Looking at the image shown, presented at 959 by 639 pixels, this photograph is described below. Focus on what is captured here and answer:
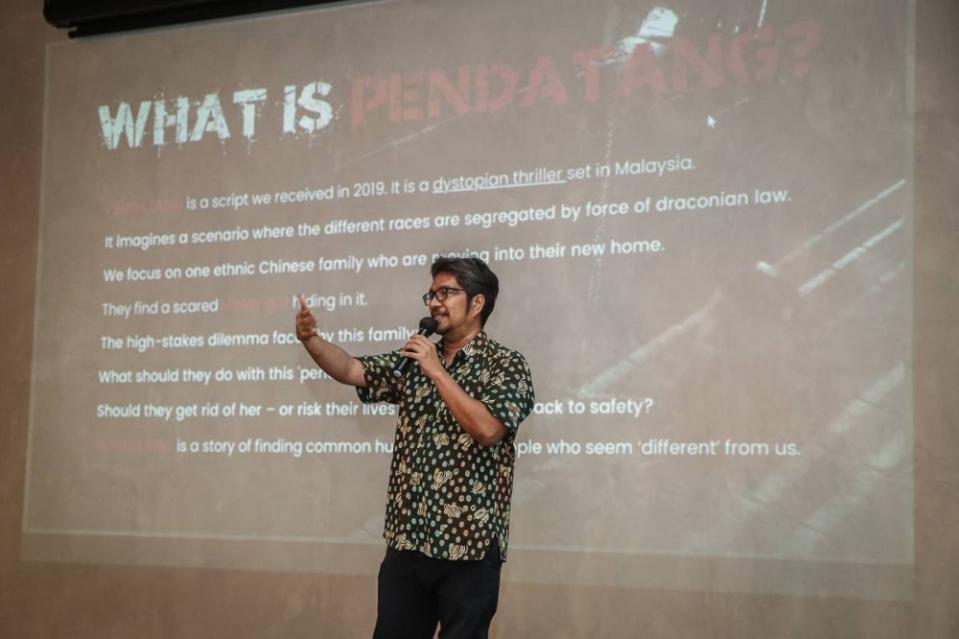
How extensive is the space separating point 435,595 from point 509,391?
514 millimetres

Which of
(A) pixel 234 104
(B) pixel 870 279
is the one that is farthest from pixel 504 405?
(A) pixel 234 104

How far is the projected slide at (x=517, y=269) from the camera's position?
10.6ft

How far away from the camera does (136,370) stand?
4031 mm

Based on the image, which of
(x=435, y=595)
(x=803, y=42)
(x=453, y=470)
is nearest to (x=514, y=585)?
(x=435, y=595)

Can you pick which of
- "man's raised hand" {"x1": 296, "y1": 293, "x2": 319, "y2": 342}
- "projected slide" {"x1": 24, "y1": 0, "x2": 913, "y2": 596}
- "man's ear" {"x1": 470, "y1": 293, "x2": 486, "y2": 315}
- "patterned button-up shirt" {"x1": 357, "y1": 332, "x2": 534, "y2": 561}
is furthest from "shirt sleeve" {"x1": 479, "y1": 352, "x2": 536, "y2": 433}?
"projected slide" {"x1": 24, "y1": 0, "x2": 913, "y2": 596}

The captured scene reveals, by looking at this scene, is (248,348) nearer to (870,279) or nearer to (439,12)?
(439,12)

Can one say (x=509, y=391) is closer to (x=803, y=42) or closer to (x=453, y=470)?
(x=453, y=470)

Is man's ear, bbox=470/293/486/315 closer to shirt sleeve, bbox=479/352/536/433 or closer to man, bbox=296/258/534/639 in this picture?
man, bbox=296/258/534/639

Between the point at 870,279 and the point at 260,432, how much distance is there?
2134mm

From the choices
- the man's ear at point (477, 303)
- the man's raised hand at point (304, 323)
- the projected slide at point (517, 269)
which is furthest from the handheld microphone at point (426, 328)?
the projected slide at point (517, 269)

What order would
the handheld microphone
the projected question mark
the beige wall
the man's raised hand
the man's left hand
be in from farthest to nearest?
the projected question mark → the beige wall → the man's raised hand → the handheld microphone → the man's left hand

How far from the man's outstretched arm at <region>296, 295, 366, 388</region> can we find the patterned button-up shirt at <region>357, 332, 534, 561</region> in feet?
0.58

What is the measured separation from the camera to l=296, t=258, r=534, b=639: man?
2424mm

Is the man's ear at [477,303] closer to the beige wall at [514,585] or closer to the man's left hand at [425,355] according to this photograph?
the man's left hand at [425,355]
